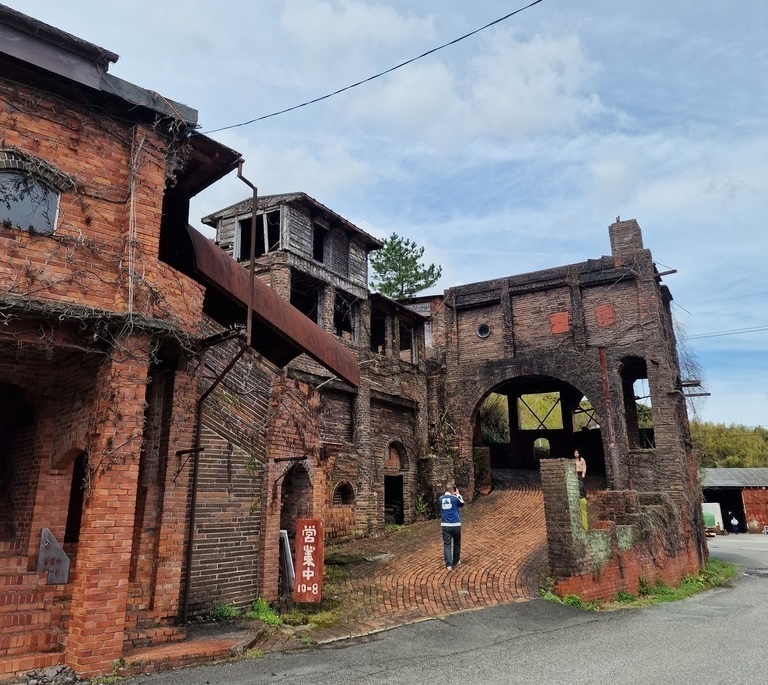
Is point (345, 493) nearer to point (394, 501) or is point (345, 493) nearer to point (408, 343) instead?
point (394, 501)

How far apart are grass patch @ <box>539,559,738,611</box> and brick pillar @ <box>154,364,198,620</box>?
20.0 ft

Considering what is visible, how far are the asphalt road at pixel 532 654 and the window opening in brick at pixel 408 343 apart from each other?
43.1 feet

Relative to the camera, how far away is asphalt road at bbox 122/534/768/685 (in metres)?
5.93

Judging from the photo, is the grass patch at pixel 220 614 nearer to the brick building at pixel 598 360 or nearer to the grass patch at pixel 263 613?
the grass patch at pixel 263 613

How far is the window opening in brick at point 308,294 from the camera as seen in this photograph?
710 inches

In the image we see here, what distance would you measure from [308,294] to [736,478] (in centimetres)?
3392

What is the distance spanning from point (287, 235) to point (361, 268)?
3.60 meters

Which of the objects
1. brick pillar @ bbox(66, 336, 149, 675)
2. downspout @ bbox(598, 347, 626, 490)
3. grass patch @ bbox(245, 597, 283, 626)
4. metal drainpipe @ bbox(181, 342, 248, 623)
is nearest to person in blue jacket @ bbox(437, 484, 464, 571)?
grass patch @ bbox(245, 597, 283, 626)

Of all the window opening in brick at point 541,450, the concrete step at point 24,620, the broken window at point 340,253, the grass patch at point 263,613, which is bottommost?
the grass patch at point 263,613

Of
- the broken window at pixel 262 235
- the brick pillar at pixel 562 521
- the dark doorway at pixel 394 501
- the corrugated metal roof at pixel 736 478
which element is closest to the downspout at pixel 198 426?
the brick pillar at pixel 562 521

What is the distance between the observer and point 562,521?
1022 centimetres

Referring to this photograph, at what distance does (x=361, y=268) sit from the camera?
20.3 metres

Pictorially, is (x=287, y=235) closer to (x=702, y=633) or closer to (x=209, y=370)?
(x=209, y=370)

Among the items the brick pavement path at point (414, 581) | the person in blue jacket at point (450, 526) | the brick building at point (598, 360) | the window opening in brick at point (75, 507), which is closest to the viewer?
the brick pavement path at point (414, 581)
